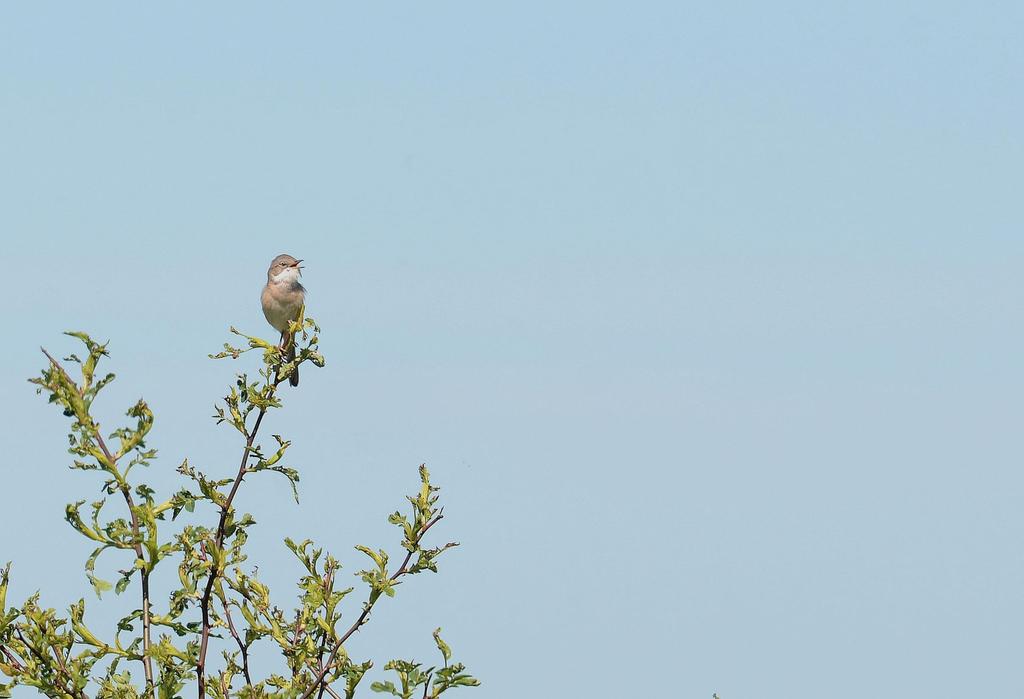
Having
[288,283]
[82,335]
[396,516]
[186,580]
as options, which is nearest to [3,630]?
[186,580]

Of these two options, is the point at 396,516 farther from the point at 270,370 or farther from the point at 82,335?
the point at 82,335

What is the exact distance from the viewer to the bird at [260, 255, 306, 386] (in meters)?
13.1

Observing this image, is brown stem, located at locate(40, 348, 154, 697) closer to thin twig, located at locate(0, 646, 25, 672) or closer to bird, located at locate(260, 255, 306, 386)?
thin twig, located at locate(0, 646, 25, 672)

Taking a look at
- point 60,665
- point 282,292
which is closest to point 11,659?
point 60,665

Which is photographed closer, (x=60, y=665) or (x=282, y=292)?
(x=60, y=665)

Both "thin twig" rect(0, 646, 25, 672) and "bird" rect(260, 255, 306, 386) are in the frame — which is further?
"bird" rect(260, 255, 306, 386)

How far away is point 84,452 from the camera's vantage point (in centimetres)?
564

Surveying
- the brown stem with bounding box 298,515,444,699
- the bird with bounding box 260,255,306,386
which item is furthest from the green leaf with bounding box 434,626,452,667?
the bird with bounding box 260,255,306,386

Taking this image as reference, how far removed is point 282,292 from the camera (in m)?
13.2

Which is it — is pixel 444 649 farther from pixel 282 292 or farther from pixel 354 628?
pixel 282 292

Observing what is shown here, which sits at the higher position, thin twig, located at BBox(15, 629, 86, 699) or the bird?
the bird

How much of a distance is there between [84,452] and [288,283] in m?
7.65

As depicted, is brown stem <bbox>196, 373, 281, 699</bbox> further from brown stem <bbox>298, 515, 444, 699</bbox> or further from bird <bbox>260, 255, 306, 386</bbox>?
bird <bbox>260, 255, 306, 386</bbox>

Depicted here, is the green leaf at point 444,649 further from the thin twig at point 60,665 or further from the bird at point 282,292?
the bird at point 282,292
